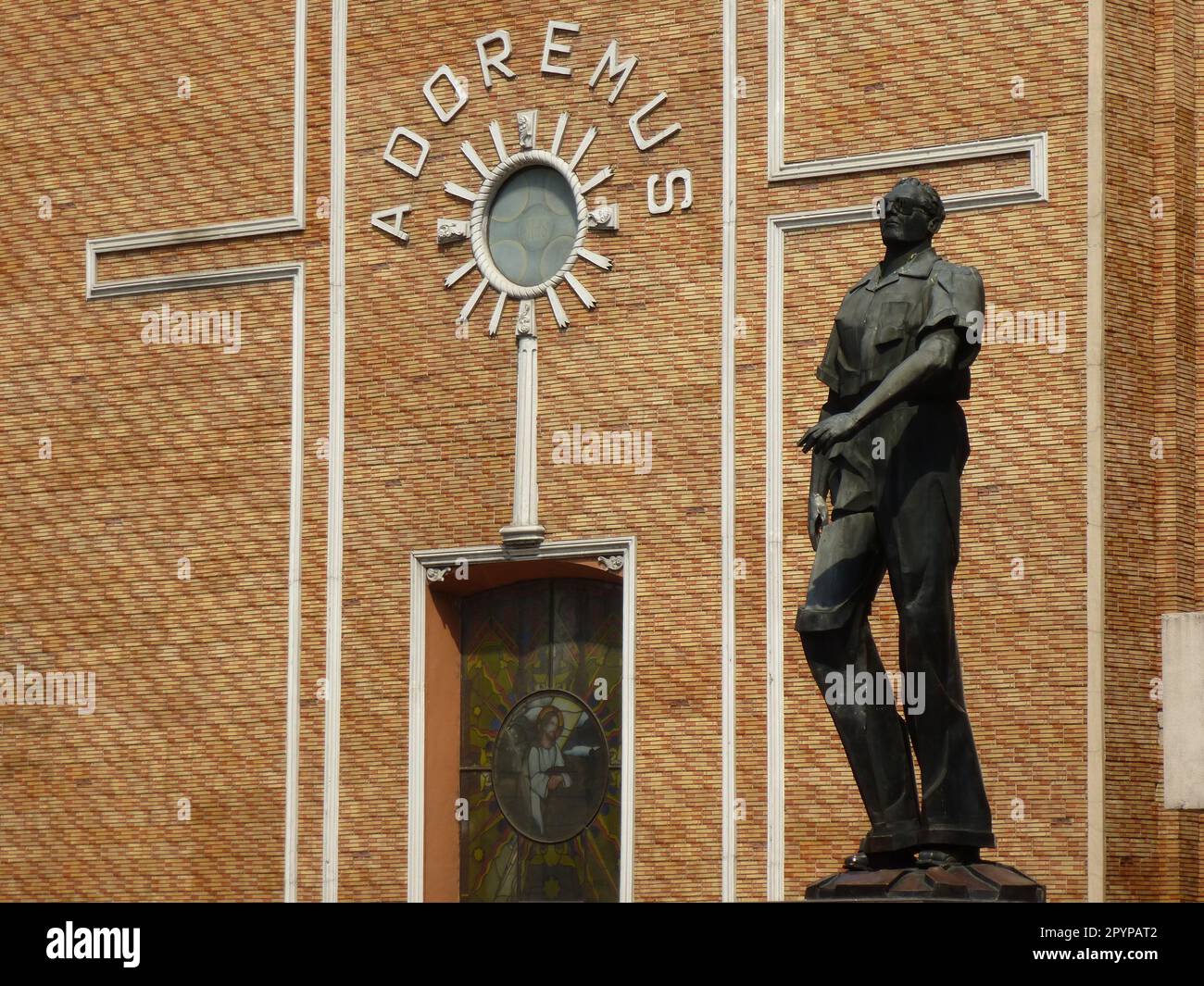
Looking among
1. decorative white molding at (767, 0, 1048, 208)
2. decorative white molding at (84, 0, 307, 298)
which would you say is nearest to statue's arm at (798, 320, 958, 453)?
decorative white molding at (767, 0, 1048, 208)

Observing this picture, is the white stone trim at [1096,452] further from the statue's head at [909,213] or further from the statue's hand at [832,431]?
the statue's hand at [832,431]

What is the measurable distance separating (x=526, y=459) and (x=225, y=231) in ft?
15.5

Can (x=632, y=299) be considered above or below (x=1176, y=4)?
below

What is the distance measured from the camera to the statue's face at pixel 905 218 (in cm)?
1422

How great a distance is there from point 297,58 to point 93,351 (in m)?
4.11

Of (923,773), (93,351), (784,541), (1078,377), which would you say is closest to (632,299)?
(784,541)

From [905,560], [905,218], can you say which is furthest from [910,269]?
[905,560]

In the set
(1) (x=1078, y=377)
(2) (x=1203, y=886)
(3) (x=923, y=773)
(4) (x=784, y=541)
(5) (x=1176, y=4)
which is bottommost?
(2) (x=1203, y=886)

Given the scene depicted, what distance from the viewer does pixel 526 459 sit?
2652 centimetres

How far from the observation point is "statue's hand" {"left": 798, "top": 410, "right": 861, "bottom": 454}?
1347 cm

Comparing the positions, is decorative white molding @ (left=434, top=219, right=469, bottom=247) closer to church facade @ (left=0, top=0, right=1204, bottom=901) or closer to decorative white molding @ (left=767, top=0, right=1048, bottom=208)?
church facade @ (left=0, top=0, right=1204, bottom=901)

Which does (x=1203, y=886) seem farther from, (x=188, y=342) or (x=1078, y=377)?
(x=188, y=342)

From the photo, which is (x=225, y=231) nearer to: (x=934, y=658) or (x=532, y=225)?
(x=532, y=225)

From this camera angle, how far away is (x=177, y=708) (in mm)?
27906
